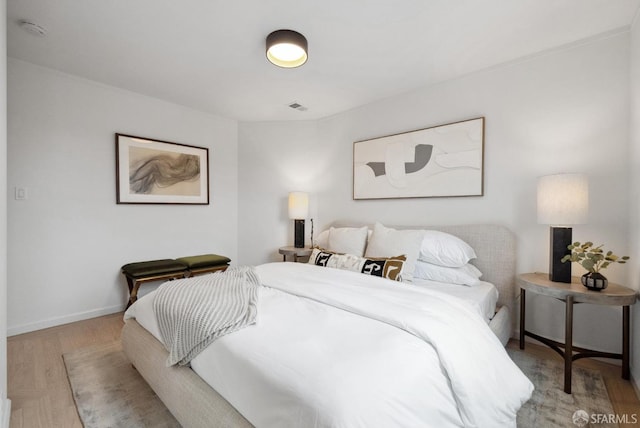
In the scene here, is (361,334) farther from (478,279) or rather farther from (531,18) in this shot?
(531,18)

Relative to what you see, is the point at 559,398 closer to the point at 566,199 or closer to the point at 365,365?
the point at 566,199

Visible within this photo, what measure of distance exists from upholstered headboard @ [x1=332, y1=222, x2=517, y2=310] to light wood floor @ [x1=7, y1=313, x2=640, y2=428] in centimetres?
44

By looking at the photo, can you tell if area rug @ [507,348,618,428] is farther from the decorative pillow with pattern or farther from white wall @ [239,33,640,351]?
the decorative pillow with pattern

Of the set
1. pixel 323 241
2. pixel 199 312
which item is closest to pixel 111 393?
pixel 199 312

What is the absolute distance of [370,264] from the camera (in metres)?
2.24

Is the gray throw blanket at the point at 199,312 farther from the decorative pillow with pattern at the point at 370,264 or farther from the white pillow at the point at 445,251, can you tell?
the white pillow at the point at 445,251

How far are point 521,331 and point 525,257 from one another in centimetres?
59

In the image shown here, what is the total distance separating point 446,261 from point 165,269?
271 centimetres

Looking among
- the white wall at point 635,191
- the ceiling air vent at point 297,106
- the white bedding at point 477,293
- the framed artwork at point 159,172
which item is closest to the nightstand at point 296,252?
the framed artwork at point 159,172

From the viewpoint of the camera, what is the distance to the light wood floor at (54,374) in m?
1.56

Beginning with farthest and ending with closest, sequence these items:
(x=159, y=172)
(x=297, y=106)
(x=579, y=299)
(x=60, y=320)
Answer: (x=297, y=106)
(x=159, y=172)
(x=60, y=320)
(x=579, y=299)

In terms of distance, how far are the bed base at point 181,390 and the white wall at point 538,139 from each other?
2.40m

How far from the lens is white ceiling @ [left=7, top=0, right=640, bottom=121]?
182 centimetres

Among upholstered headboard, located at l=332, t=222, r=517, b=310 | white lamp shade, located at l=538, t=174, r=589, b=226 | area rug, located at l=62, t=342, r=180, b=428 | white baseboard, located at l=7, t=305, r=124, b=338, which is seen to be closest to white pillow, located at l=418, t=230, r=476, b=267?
upholstered headboard, located at l=332, t=222, r=517, b=310
